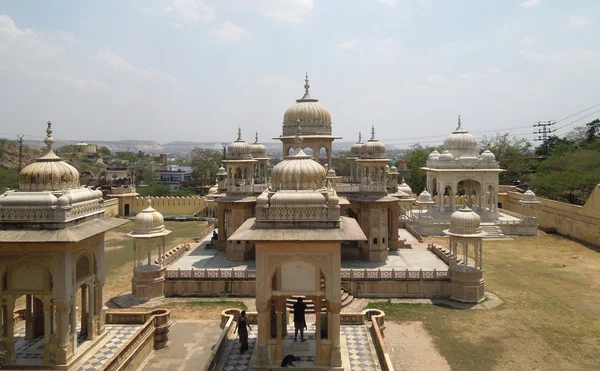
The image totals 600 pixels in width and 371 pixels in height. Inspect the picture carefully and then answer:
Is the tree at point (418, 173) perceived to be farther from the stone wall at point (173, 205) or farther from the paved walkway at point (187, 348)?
the paved walkway at point (187, 348)

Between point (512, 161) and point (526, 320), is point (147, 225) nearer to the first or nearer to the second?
point (526, 320)

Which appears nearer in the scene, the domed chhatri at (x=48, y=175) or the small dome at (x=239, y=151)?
the domed chhatri at (x=48, y=175)

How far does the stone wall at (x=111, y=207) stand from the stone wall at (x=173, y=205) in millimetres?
1964

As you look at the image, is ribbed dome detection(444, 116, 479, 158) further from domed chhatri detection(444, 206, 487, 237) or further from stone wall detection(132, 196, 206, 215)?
stone wall detection(132, 196, 206, 215)

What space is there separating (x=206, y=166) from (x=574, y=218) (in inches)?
1924

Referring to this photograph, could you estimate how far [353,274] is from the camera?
2083 cm

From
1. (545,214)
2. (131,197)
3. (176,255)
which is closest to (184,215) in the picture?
(131,197)

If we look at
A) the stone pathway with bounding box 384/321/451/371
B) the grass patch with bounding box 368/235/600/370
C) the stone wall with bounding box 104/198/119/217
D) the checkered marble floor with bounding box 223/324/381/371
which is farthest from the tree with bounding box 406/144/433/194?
the checkered marble floor with bounding box 223/324/381/371

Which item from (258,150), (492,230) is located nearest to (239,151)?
(258,150)

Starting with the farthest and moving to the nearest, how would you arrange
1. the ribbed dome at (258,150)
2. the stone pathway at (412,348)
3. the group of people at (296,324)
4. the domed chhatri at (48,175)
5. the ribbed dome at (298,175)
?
the ribbed dome at (258,150), the stone pathway at (412,348), the group of people at (296,324), the ribbed dome at (298,175), the domed chhatri at (48,175)

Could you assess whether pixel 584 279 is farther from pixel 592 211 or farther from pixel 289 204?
pixel 289 204

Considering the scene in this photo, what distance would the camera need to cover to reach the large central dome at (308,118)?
2730 centimetres

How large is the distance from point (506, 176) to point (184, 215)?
39255 millimetres

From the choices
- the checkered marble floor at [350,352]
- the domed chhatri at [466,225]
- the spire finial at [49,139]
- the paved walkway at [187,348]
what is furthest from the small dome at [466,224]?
the spire finial at [49,139]
